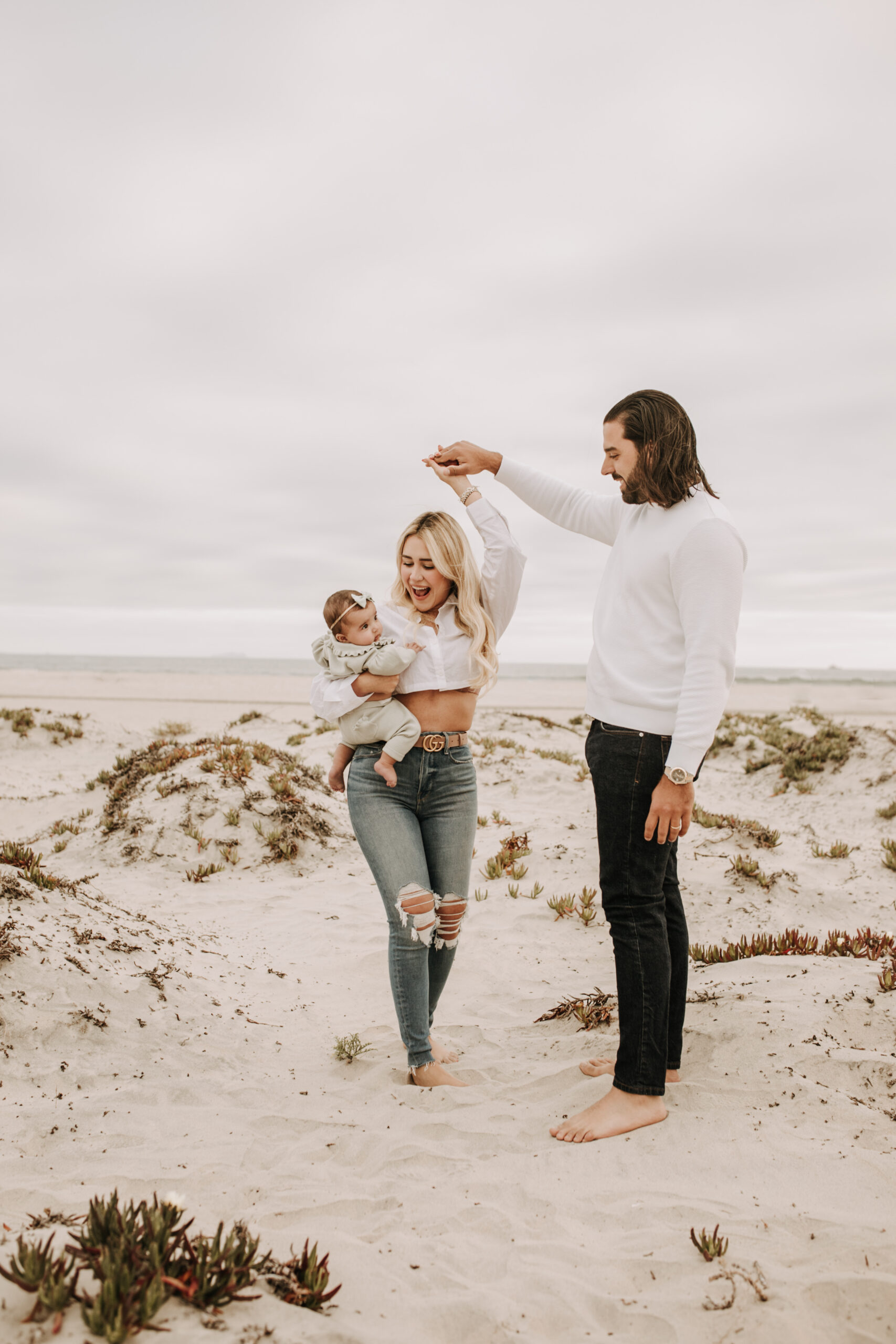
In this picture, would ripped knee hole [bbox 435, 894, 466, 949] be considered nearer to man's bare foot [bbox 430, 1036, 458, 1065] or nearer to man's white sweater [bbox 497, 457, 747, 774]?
man's bare foot [bbox 430, 1036, 458, 1065]

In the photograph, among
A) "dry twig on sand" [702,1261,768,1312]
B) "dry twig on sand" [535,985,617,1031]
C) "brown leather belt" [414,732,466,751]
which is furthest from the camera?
"dry twig on sand" [535,985,617,1031]

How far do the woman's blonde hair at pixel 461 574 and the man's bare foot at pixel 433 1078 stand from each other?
2019 mm

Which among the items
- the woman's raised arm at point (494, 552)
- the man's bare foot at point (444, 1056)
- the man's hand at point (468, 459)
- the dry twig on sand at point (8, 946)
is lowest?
the man's bare foot at point (444, 1056)

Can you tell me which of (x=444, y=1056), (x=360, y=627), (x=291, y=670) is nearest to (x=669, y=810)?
(x=360, y=627)

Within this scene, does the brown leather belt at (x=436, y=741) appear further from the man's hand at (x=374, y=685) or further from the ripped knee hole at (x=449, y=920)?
the ripped knee hole at (x=449, y=920)

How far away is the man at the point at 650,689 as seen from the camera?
318 cm

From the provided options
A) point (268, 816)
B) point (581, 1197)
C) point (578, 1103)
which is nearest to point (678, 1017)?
point (578, 1103)

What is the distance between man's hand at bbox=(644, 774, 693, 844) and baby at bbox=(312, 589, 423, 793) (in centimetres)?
123

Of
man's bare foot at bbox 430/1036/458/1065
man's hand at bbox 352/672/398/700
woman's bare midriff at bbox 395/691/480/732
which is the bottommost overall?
man's bare foot at bbox 430/1036/458/1065

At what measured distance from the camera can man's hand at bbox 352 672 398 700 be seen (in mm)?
3957

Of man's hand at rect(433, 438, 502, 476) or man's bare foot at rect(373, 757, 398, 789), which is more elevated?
man's hand at rect(433, 438, 502, 476)

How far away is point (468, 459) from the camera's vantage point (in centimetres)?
410

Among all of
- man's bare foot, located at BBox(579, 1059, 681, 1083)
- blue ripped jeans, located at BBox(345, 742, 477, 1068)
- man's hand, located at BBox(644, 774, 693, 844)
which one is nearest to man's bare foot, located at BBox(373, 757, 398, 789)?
blue ripped jeans, located at BBox(345, 742, 477, 1068)

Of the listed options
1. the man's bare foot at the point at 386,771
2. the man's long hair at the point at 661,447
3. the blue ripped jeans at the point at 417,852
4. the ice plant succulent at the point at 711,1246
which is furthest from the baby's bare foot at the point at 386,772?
the ice plant succulent at the point at 711,1246
